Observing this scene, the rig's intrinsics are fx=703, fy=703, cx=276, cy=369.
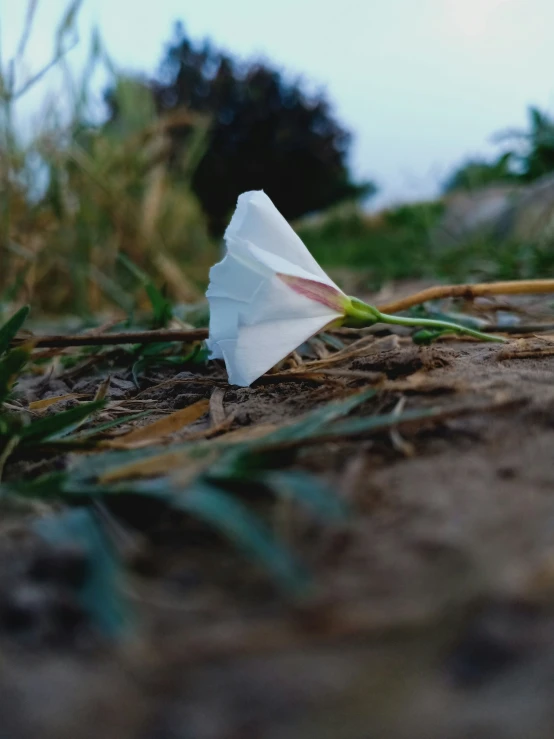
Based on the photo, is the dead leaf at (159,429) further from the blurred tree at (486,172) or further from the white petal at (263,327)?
the blurred tree at (486,172)

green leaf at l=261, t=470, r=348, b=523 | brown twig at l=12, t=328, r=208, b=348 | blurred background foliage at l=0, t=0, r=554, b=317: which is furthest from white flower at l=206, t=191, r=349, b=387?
blurred background foliage at l=0, t=0, r=554, b=317

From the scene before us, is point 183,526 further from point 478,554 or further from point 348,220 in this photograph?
point 348,220

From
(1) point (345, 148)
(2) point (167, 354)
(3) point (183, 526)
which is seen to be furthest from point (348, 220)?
(3) point (183, 526)

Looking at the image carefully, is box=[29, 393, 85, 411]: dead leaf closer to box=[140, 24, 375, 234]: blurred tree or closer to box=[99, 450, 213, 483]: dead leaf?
box=[99, 450, 213, 483]: dead leaf

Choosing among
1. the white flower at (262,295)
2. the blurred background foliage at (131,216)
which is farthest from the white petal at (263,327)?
the blurred background foliage at (131,216)

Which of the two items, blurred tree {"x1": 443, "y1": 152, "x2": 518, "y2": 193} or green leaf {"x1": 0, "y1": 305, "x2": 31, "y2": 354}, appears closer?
green leaf {"x1": 0, "y1": 305, "x2": 31, "y2": 354}

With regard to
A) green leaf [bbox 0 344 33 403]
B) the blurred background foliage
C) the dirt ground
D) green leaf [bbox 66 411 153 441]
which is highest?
the blurred background foliage
